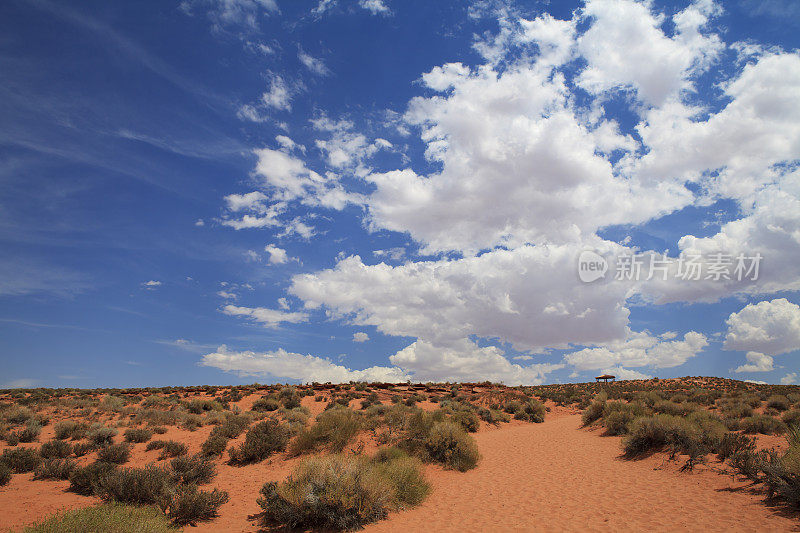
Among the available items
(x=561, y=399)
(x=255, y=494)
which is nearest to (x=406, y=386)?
(x=561, y=399)

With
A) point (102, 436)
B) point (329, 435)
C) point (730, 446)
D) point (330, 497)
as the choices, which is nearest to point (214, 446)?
point (329, 435)

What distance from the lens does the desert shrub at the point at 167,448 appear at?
15881 mm

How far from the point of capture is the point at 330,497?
29.8 ft

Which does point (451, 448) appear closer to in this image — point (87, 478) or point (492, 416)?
point (87, 478)

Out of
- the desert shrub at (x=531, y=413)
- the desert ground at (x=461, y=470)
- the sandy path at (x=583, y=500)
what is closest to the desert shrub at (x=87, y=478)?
the desert ground at (x=461, y=470)

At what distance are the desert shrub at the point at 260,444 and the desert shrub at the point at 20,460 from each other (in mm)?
6360

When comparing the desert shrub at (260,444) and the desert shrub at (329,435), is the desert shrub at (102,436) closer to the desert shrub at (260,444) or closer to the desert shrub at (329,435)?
the desert shrub at (260,444)

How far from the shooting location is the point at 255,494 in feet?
39.6

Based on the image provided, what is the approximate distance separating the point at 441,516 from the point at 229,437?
12.0 metres

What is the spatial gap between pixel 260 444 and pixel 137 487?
560cm

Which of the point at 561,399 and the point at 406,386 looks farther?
the point at 406,386

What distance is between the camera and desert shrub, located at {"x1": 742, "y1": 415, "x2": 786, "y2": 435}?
1684 centimetres

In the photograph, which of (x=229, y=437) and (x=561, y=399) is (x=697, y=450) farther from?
(x=561, y=399)

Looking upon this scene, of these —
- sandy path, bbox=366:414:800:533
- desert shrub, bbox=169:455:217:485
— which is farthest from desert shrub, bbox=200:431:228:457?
sandy path, bbox=366:414:800:533
